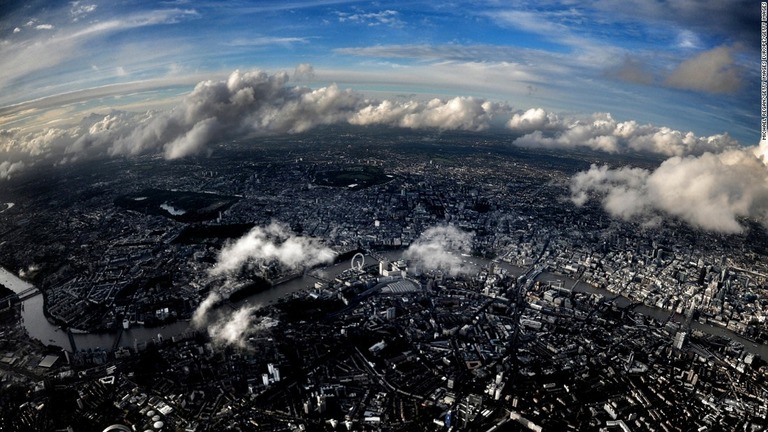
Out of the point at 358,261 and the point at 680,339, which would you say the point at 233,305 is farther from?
the point at 680,339

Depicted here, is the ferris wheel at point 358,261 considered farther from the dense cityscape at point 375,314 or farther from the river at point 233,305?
the river at point 233,305

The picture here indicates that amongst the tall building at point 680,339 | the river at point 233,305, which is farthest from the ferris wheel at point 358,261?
the tall building at point 680,339

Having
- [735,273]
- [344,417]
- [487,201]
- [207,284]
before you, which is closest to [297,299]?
[207,284]

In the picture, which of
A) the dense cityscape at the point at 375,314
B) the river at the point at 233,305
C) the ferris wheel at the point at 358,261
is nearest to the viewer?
the dense cityscape at the point at 375,314

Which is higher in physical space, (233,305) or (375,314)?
(375,314)

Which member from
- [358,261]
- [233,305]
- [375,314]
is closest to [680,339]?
[375,314]

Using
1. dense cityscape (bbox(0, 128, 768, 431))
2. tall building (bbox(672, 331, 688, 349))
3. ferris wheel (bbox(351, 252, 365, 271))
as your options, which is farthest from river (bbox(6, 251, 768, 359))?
tall building (bbox(672, 331, 688, 349))
